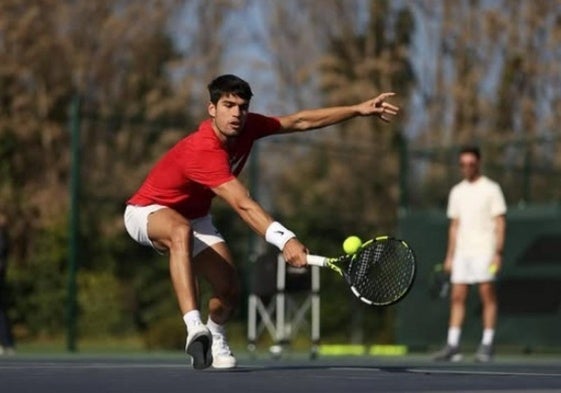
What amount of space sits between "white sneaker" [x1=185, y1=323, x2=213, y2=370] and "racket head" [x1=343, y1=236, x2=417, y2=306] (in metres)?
0.87

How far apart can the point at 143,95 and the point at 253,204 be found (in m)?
21.3

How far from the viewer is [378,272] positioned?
10.2 m

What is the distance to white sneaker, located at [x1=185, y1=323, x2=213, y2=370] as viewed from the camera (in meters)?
10.4

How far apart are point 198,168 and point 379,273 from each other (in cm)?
121

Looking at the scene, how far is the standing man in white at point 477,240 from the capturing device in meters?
15.8

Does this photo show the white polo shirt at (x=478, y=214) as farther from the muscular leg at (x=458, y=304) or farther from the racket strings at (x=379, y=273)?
the racket strings at (x=379, y=273)

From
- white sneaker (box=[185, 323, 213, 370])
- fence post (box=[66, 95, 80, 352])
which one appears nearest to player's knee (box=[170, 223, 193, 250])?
white sneaker (box=[185, 323, 213, 370])

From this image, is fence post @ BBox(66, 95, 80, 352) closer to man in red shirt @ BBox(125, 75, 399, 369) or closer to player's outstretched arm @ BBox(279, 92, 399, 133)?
man in red shirt @ BBox(125, 75, 399, 369)

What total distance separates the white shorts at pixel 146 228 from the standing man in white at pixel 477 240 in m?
5.00

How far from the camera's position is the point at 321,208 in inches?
915

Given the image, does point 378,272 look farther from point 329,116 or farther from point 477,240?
point 477,240

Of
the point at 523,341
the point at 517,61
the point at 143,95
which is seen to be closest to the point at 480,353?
the point at 523,341

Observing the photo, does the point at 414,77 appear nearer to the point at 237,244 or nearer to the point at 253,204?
the point at 237,244

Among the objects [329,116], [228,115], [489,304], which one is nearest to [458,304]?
[489,304]
